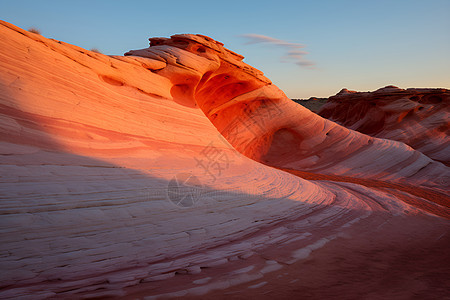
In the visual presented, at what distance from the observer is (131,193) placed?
281 centimetres

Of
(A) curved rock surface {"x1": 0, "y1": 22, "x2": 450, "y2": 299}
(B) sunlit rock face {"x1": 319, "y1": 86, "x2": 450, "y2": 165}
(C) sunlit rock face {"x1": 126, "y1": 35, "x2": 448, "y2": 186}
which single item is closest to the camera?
(A) curved rock surface {"x1": 0, "y1": 22, "x2": 450, "y2": 299}

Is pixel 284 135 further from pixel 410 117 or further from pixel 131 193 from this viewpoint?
pixel 410 117

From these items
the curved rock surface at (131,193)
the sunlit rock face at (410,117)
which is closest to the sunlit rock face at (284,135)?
the curved rock surface at (131,193)

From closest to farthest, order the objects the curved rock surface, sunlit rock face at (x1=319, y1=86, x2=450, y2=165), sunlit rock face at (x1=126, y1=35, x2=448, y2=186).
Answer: the curved rock surface → sunlit rock face at (x1=126, y1=35, x2=448, y2=186) → sunlit rock face at (x1=319, y1=86, x2=450, y2=165)

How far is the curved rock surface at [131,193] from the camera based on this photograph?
1914mm

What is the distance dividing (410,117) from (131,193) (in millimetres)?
17983

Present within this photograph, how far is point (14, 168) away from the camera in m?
2.39

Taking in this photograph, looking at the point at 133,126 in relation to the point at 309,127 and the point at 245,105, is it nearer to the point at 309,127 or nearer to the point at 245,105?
the point at 245,105

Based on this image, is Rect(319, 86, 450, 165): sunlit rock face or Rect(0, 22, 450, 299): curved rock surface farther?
Rect(319, 86, 450, 165): sunlit rock face

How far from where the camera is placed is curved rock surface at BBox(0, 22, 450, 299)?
1914 mm

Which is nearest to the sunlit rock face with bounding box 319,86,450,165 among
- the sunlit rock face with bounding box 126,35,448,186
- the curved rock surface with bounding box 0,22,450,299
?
the sunlit rock face with bounding box 126,35,448,186

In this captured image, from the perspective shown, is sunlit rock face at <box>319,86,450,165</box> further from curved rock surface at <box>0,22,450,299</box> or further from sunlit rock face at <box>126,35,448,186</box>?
curved rock surface at <box>0,22,450,299</box>

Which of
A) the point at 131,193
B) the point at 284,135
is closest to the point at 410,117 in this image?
the point at 284,135

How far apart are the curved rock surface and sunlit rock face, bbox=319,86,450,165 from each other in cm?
1078
